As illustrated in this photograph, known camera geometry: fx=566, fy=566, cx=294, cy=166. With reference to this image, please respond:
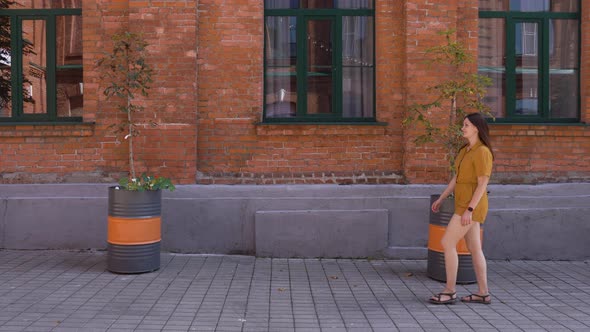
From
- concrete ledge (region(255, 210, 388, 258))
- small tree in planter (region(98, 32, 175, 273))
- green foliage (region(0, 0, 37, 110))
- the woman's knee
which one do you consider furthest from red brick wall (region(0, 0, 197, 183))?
the woman's knee

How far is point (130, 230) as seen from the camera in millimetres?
7016

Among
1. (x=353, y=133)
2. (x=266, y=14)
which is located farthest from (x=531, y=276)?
(x=266, y=14)

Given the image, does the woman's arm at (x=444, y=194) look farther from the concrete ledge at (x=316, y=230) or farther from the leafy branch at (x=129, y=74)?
the leafy branch at (x=129, y=74)

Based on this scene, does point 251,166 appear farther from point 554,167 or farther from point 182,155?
point 554,167

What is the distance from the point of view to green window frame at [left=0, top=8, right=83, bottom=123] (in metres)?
8.62

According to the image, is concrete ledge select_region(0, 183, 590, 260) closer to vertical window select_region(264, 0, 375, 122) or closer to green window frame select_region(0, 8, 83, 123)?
green window frame select_region(0, 8, 83, 123)

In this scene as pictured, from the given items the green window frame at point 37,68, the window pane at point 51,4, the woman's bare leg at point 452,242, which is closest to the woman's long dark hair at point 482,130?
the woman's bare leg at point 452,242

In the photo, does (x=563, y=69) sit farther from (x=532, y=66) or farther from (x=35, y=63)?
(x=35, y=63)

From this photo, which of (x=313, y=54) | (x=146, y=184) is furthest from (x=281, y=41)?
(x=146, y=184)

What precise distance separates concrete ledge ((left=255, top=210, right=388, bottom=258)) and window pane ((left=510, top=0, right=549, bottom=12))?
3872 millimetres

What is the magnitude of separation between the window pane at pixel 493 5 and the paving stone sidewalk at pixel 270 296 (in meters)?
3.89

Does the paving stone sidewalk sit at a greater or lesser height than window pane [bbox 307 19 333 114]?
lesser

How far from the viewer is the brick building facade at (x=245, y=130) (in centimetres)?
831

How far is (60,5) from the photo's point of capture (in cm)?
867
